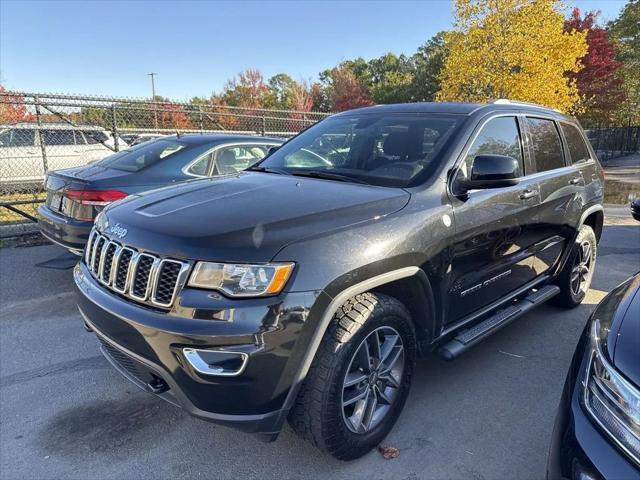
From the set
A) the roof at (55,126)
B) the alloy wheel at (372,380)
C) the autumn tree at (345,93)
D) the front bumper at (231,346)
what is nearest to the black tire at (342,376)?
the alloy wheel at (372,380)

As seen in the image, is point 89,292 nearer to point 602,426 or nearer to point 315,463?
point 315,463

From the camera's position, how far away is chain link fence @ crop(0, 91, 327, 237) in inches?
301

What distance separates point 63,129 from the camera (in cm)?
966

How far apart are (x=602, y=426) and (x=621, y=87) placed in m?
33.4

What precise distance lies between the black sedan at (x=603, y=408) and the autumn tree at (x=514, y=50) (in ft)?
55.7

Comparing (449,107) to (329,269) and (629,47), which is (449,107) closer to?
(329,269)

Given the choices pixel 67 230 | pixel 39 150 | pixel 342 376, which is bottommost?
pixel 342 376

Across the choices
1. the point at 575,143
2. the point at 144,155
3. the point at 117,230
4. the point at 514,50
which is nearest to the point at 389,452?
the point at 117,230

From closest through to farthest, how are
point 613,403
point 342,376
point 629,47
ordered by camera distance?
point 613,403 → point 342,376 → point 629,47

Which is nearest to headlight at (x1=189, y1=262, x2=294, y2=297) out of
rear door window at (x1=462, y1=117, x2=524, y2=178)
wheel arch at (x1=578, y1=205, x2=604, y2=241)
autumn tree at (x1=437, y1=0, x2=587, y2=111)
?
rear door window at (x1=462, y1=117, x2=524, y2=178)

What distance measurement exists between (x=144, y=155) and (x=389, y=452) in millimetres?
4435

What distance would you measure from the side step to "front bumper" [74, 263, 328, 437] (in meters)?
1.22

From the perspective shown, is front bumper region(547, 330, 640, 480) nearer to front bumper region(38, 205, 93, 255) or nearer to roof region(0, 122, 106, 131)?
front bumper region(38, 205, 93, 255)

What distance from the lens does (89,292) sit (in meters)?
2.49
